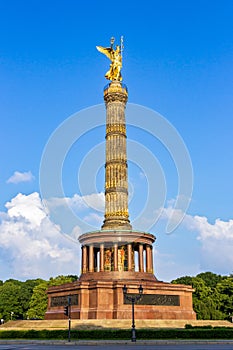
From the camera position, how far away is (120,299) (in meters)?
34.4

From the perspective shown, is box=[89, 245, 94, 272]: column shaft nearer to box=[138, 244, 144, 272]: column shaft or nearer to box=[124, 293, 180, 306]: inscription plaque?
box=[138, 244, 144, 272]: column shaft

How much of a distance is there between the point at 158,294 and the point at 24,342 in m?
13.9

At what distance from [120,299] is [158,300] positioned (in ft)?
11.7

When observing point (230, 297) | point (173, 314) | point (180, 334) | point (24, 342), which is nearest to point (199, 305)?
point (230, 297)

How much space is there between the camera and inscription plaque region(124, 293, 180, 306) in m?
34.9

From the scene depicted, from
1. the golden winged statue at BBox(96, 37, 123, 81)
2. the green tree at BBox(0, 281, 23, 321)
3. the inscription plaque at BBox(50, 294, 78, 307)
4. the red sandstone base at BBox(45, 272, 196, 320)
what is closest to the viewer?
the red sandstone base at BBox(45, 272, 196, 320)

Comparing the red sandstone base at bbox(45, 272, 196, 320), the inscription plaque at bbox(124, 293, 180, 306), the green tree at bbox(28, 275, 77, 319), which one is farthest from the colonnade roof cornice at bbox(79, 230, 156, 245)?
the green tree at bbox(28, 275, 77, 319)

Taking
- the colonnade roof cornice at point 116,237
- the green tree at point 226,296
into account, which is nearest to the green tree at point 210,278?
the green tree at point 226,296

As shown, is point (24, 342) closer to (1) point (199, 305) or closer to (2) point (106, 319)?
(2) point (106, 319)

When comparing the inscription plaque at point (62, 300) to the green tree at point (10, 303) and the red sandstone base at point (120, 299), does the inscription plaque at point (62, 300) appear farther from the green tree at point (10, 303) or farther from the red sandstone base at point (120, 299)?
the green tree at point (10, 303)

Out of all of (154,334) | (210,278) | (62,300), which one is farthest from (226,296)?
(154,334)

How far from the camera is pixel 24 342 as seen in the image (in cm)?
2547

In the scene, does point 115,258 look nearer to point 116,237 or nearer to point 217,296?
point 116,237

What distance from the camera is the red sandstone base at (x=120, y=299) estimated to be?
34.3 meters
